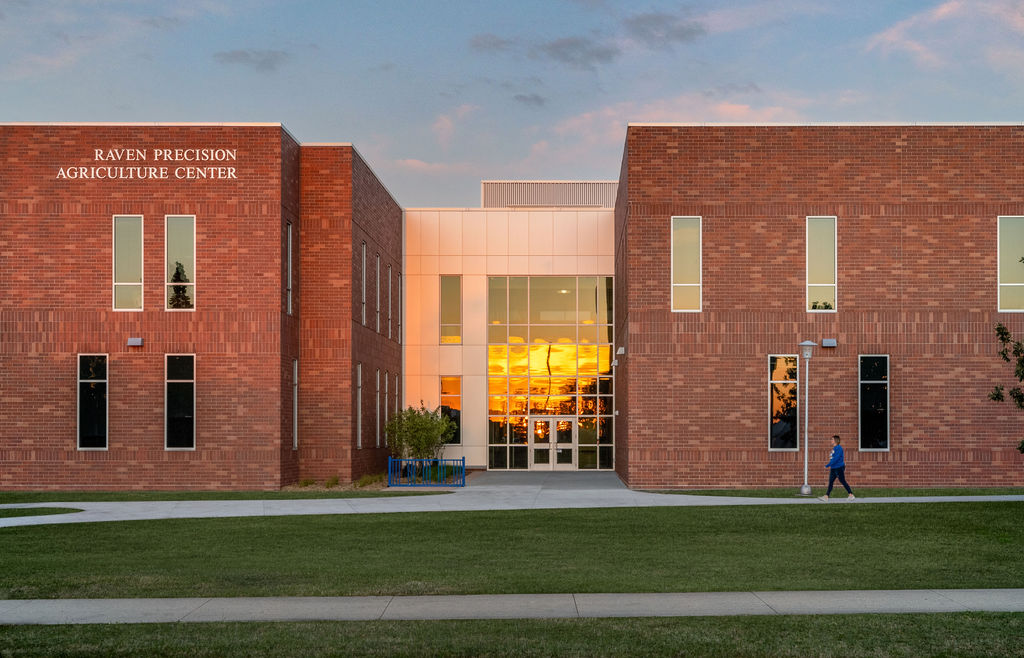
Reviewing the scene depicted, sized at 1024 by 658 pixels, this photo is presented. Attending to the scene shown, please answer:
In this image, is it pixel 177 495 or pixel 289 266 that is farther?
pixel 289 266

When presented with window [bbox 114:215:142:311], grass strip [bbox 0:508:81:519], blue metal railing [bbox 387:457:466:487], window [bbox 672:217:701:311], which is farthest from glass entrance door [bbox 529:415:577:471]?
grass strip [bbox 0:508:81:519]

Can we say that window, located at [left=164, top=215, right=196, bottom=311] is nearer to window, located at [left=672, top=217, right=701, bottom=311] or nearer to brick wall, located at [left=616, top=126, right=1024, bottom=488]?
brick wall, located at [left=616, top=126, right=1024, bottom=488]

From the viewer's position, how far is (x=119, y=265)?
28.9 m

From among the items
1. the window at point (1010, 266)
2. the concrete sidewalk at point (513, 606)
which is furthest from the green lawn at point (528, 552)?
the window at point (1010, 266)

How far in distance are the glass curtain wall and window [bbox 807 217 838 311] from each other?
509 inches

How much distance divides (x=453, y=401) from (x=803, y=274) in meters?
16.6

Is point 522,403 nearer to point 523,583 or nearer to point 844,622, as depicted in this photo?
point 523,583

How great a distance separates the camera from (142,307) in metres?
28.8

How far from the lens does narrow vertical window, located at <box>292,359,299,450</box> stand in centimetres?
3055

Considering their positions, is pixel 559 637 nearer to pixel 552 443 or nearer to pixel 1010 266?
pixel 1010 266

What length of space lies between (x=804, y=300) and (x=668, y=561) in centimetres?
1543

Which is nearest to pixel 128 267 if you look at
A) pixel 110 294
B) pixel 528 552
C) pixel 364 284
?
pixel 110 294

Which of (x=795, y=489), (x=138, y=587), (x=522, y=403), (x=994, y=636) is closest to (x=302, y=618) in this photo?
(x=138, y=587)

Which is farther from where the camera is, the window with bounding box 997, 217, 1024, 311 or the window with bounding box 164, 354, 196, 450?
the window with bounding box 997, 217, 1024, 311
